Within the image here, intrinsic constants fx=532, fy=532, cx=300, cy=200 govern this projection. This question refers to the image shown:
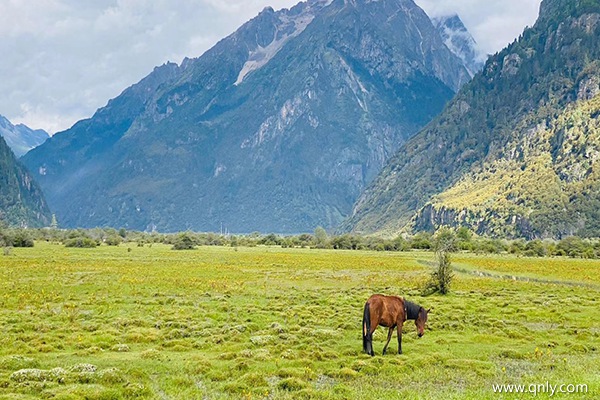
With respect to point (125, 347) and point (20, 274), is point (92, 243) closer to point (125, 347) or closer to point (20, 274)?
point (20, 274)

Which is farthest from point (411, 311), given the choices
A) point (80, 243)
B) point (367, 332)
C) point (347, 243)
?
point (347, 243)

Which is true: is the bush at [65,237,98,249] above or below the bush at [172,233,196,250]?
above

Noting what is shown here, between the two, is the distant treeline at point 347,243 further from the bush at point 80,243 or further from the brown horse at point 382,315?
the brown horse at point 382,315

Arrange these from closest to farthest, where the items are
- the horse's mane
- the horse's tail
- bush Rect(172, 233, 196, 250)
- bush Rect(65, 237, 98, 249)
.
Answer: the horse's tail → the horse's mane → bush Rect(65, 237, 98, 249) → bush Rect(172, 233, 196, 250)

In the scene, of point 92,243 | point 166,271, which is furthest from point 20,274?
point 92,243

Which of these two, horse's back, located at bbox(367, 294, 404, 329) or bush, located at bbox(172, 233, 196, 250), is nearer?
horse's back, located at bbox(367, 294, 404, 329)

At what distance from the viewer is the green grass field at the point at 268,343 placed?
1834 centimetres

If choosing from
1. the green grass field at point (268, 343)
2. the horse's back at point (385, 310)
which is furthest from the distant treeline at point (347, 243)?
the horse's back at point (385, 310)

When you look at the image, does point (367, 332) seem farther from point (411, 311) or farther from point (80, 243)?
point (80, 243)

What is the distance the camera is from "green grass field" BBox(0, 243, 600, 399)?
722 inches

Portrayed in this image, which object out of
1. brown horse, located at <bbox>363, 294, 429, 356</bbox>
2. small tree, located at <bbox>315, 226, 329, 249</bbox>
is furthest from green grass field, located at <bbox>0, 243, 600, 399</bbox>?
small tree, located at <bbox>315, 226, 329, 249</bbox>

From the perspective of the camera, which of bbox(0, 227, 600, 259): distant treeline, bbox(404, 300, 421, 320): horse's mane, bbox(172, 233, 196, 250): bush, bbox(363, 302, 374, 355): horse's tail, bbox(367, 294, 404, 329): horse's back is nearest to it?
bbox(363, 302, 374, 355): horse's tail

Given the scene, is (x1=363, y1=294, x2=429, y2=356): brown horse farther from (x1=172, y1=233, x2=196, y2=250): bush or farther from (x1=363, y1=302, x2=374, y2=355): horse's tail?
(x1=172, y1=233, x2=196, y2=250): bush

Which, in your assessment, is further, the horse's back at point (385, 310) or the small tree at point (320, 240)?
the small tree at point (320, 240)
